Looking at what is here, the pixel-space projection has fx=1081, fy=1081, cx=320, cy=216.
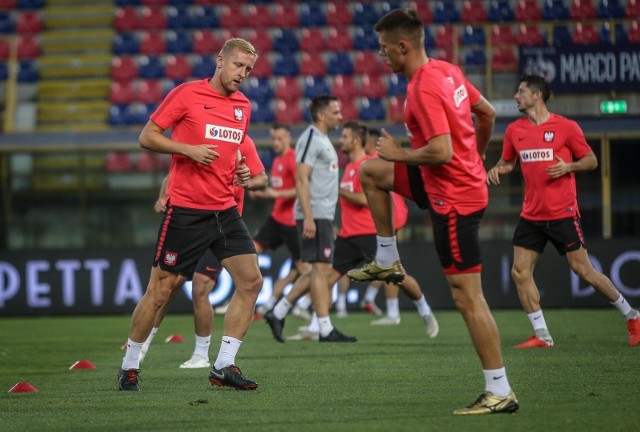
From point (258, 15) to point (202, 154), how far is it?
1690 centimetres

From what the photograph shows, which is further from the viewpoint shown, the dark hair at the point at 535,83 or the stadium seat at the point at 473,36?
the stadium seat at the point at 473,36

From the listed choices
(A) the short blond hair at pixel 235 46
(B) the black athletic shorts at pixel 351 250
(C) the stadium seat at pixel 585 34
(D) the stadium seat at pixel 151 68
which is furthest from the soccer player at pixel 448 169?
(D) the stadium seat at pixel 151 68

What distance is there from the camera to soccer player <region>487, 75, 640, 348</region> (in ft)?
31.6

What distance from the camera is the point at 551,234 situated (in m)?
9.66

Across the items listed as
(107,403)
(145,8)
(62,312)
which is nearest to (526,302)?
(107,403)

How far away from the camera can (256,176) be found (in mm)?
7742

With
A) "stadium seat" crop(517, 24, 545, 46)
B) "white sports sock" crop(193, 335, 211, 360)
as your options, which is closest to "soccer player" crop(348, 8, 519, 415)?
"white sports sock" crop(193, 335, 211, 360)

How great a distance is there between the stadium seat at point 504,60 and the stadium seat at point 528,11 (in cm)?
325

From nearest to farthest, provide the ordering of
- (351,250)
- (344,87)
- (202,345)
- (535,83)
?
(202,345)
(535,83)
(351,250)
(344,87)

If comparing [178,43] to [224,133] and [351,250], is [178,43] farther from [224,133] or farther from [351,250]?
[224,133]

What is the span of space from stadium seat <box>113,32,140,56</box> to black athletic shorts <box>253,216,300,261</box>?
10.9 meters

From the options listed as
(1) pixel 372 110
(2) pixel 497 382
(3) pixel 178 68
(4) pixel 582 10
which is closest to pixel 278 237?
(1) pixel 372 110

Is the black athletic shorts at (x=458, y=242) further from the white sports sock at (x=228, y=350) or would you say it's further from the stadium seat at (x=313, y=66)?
the stadium seat at (x=313, y=66)

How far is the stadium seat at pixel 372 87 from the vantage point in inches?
814
